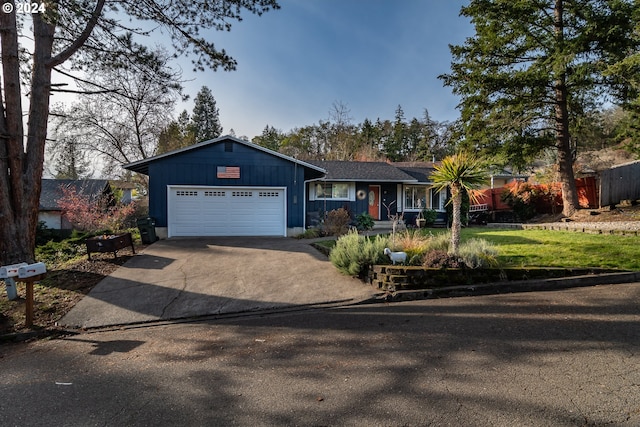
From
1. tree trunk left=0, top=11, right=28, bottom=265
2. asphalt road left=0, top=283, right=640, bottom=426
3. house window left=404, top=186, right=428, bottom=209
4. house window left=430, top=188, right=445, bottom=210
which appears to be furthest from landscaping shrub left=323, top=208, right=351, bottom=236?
tree trunk left=0, top=11, right=28, bottom=265

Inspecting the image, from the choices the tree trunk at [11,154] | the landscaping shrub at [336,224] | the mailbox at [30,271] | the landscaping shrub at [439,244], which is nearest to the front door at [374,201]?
the landscaping shrub at [336,224]

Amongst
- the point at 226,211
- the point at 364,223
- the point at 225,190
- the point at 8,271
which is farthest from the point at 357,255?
the point at 364,223

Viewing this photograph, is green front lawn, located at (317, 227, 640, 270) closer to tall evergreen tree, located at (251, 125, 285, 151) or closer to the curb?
the curb

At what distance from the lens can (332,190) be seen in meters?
18.9

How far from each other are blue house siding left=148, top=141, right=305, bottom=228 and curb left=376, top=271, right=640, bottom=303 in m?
8.87

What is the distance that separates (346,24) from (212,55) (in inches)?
245

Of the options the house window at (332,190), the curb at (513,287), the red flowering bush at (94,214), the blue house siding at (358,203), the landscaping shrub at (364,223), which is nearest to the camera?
the curb at (513,287)

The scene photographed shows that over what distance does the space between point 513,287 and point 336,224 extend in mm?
8346

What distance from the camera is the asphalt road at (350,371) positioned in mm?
2609

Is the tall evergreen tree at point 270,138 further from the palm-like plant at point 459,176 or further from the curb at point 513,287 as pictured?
the curb at point 513,287

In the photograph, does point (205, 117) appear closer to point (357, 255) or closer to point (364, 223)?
point (364, 223)

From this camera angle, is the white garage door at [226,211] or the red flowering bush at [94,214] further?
the red flowering bush at [94,214]

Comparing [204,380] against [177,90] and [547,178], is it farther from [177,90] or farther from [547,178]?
[547,178]

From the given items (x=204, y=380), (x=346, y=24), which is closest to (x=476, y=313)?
(x=204, y=380)
